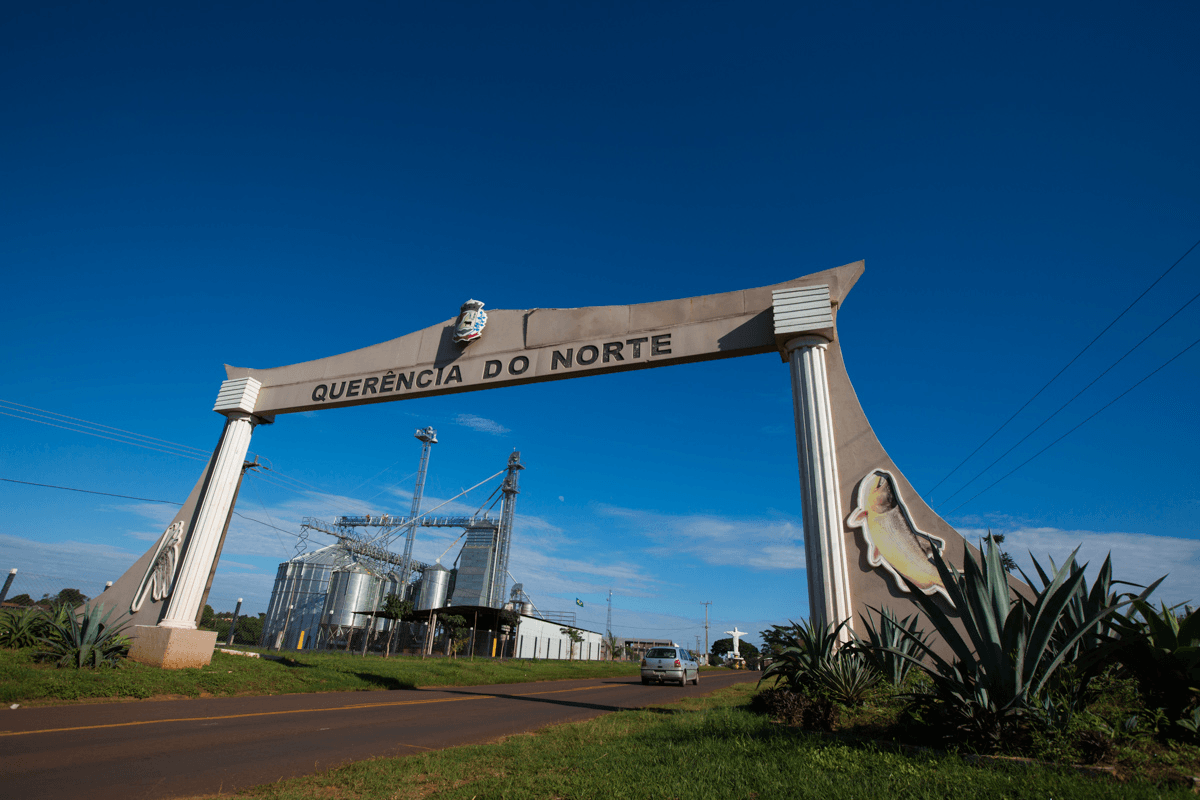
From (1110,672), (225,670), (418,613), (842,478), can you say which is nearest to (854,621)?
(842,478)

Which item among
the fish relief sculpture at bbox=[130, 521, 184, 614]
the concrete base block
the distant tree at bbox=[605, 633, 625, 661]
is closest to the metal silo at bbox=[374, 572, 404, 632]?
the distant tree at bbox=[605, 633, 625, 661]

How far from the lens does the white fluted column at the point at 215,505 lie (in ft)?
43.4

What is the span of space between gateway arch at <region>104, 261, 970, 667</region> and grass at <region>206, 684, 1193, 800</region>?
191cm

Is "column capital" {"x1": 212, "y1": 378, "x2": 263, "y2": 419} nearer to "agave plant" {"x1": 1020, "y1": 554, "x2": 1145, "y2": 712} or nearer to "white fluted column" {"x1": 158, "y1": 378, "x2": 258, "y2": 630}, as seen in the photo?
"white fluted column" {"x1": 158, "y1": 378, "x2": 258, "y2": 630}

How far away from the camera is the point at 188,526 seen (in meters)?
14.5

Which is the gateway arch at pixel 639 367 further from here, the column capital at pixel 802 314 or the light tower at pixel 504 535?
the light tower at pixel 504 535

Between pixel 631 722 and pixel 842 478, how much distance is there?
4786 millimetres

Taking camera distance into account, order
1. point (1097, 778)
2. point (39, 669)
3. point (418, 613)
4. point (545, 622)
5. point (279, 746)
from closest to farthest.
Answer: point (1097, 778)
point (279, 746)
point (39, 669)
point (418, 613)
point (545, 622)

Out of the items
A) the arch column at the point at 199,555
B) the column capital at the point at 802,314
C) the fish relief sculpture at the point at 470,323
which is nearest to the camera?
the column capital at the point at 802,314

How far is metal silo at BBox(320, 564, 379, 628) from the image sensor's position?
46344mm

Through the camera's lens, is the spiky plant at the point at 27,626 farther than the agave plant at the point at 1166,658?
Yes

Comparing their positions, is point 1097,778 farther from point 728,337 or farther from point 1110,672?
point 728,337

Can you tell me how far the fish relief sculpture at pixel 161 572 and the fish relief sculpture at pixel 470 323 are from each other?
29.3 feet

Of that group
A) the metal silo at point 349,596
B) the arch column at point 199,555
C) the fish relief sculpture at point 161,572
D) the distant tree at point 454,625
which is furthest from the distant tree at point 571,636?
the arch column at point 199,555
